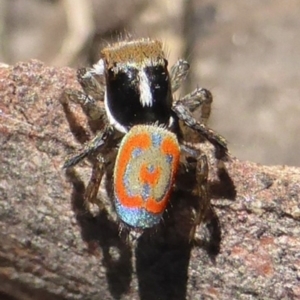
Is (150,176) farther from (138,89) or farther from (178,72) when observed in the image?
(178,72)

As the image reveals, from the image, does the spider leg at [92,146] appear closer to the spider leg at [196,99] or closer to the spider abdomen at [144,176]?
the spider abdomen at [144,176]

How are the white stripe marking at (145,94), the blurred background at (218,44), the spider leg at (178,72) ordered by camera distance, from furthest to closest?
the blurred background at (218,44)
the spider leg at (178,72)
the white stripe marking at (145,94)

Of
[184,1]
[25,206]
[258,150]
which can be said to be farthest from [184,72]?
[184,1]

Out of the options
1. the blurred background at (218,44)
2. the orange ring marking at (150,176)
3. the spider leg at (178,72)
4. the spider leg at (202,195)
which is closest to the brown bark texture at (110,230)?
the spider leg at (202,195)

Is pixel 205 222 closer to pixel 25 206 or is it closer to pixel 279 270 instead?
pixel 279 270

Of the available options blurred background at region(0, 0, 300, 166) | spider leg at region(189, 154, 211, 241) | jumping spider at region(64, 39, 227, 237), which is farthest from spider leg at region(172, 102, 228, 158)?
blurred background at region(0, 0, 300, 166)

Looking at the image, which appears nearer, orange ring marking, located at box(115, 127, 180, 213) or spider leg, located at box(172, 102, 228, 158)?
orange ring marking, located at box(115, 127, 180, 213)

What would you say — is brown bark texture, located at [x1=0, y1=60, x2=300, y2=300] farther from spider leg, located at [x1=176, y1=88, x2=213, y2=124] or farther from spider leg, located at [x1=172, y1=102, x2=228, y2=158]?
spider leg, located at [x1=176, y1=88, x2=213, y2=124]


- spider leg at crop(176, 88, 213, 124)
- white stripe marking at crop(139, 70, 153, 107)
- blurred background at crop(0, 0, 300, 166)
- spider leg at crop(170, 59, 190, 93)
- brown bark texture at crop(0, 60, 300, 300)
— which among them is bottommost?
brown bark texture at crop(0, 60, 300, 300)
